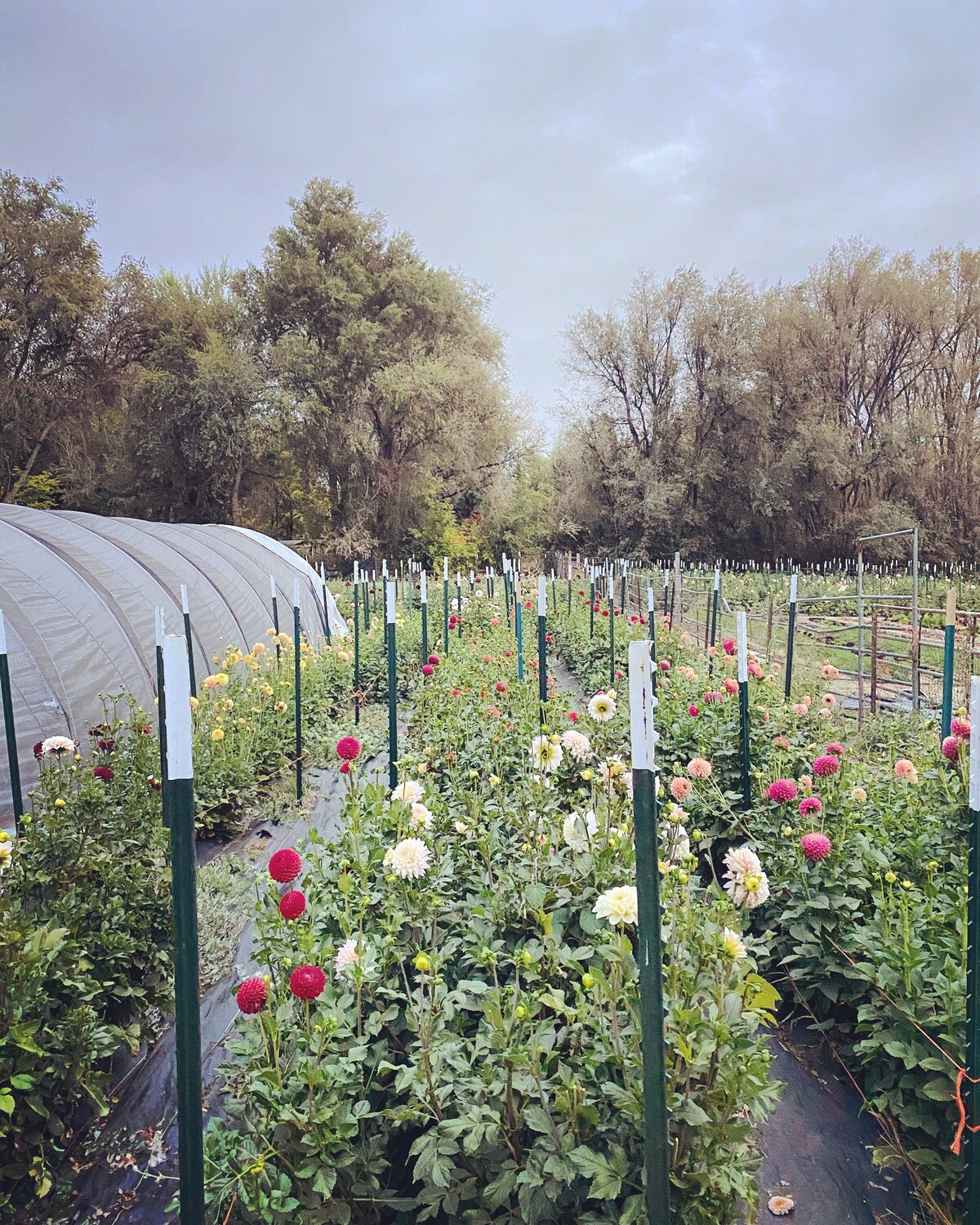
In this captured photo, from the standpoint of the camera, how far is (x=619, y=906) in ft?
4.35

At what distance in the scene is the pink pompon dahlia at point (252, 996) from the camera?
1219 mm

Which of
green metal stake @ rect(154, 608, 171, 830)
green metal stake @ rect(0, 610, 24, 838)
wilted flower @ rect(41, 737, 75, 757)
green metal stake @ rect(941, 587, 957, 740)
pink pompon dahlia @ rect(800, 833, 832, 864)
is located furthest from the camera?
green metal stake @ rect(941, 587, 957, 740)

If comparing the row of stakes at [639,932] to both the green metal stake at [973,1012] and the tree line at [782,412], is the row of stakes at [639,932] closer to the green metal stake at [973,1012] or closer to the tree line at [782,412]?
the green metal stake at [973,1012]

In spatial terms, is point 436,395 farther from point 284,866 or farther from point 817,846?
point 284,866

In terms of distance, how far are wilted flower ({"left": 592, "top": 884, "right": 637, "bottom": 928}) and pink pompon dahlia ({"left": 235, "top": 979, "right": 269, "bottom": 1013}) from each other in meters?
0.64

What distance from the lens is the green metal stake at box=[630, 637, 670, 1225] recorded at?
1.10 metres

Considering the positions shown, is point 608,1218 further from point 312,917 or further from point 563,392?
point 563,392

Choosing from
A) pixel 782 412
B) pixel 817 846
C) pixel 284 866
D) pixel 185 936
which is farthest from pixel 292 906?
pixel 782 412

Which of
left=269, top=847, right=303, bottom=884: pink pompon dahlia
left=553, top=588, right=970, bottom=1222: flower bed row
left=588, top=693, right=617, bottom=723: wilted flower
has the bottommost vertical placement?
left=553, top=588, right=970, bottom=1222: flower bed row

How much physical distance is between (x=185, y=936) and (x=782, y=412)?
24.3m

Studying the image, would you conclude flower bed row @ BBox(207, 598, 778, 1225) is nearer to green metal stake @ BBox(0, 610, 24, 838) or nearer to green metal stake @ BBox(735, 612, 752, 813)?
green metal stake @ BBox(735, 612, 752, 813)

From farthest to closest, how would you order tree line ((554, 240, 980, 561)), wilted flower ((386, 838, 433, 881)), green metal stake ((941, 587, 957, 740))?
1. tree line ((554, 240, 980, 561))
2. green metal stake ((941, 587, 957, 740))
3. wilted flower ((386, 838, 433, 881))

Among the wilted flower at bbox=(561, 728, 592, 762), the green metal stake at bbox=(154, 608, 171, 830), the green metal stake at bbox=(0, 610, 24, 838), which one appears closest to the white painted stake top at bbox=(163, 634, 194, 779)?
the green metal stake at bbox=(154, 608, 171, 830)

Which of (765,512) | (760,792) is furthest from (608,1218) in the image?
(765,512)
